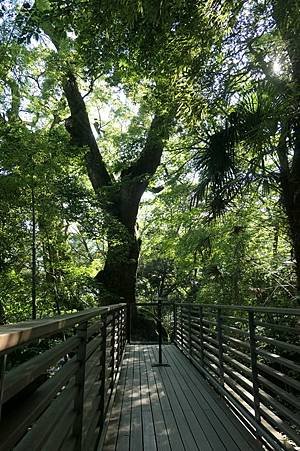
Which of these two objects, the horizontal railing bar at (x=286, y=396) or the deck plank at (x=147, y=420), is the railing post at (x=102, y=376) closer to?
the deck plank at (x=147, y=420)

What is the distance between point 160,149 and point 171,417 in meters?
7.99

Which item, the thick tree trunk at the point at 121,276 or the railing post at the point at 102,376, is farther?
the thick tree trunk at the point at 121,276

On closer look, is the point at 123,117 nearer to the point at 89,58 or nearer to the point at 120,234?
the point at 120,234

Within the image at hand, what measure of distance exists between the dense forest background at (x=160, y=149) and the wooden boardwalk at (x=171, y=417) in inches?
75.0

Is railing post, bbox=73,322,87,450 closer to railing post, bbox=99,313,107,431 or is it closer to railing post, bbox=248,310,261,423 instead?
railing post, bbox=99,313,107,431

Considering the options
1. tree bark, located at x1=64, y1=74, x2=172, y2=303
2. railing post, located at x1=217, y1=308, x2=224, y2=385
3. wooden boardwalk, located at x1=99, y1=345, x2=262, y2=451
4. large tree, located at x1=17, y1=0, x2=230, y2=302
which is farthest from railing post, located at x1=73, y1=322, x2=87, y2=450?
tree bark, located at x1=64, y1=74, x2=172, y2=303

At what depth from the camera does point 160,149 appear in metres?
10.5

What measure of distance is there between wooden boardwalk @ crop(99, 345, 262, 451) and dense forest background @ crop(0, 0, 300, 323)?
1.90 meters

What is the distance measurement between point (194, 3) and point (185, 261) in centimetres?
921

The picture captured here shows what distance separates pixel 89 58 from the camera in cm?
484

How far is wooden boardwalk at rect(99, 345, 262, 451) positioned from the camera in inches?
109

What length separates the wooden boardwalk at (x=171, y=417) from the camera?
2760 millimetres

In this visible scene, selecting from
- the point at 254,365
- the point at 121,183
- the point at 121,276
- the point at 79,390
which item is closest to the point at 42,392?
the point at 79,390

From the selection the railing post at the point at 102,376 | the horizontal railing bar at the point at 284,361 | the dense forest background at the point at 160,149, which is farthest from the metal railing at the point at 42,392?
the dense forest background at the point at 160,149
